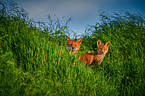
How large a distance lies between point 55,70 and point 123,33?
174 inches

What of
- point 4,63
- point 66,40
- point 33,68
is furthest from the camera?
point 66,40

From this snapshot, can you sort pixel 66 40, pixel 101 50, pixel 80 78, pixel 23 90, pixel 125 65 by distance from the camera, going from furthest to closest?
pixel 66 40, pixel 101 50, pixel 125 65, pixel 80 78, pixel 23 90

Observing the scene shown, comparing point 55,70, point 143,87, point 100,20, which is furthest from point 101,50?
point 100,20

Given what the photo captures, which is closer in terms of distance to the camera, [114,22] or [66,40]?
[66,40]

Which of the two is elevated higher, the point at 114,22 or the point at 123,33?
the point at 114,22

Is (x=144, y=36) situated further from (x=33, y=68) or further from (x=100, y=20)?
(x=33, y=68)

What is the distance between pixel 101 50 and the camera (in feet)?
14.8

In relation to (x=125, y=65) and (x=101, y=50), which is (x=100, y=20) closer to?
(x=101, y=50)

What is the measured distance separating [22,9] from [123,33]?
4.59 meters

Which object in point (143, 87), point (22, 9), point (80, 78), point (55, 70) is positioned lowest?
point (143, 87)

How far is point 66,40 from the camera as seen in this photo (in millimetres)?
4891

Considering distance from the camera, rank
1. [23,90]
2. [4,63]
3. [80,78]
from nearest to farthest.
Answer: [23,90] → [4,63] → [80,78]

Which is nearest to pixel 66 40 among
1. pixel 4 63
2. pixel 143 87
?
pixel 4 63

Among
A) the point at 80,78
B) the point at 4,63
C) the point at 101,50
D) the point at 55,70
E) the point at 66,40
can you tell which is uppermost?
the point at 66,40
